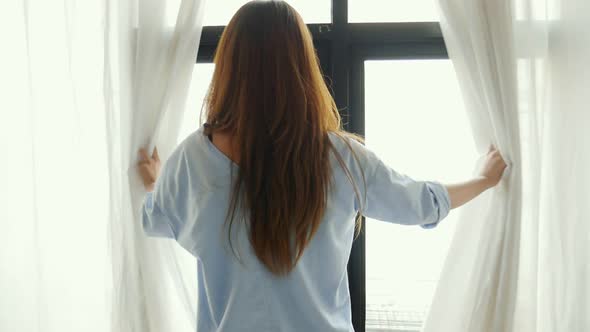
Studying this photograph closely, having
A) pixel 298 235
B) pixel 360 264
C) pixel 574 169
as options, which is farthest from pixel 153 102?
pixel 574 169

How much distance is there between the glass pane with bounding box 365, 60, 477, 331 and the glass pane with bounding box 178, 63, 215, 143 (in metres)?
0.47

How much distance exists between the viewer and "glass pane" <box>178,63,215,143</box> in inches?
59.2

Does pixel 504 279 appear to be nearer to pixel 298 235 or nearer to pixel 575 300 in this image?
pixel 575 300

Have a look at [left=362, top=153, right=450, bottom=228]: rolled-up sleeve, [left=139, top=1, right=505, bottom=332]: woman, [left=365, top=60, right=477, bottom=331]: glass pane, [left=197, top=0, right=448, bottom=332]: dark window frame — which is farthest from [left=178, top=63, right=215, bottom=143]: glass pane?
[left=362, top=153, right=450, bottom=228]: rolled-up sleeve

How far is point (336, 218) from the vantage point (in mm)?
1101

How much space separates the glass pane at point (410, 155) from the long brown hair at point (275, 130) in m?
0.54

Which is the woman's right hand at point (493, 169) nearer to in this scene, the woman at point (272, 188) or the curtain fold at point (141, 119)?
the woman at point (272, 188)

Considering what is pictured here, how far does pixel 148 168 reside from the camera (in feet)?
4.44

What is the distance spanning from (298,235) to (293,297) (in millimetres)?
137

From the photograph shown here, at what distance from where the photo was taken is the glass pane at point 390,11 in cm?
154

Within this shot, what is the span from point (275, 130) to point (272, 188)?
0.36ft

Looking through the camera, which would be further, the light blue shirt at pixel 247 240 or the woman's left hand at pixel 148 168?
the woman's left hand at pixel 148 168

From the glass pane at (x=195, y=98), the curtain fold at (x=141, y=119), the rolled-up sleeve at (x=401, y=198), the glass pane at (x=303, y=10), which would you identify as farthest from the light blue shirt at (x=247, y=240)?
the glass pane at (x=303, y=10)

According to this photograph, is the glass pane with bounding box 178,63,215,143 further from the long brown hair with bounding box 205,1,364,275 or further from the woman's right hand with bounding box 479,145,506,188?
the woman's right hand with bounding box 479,145,506,188
